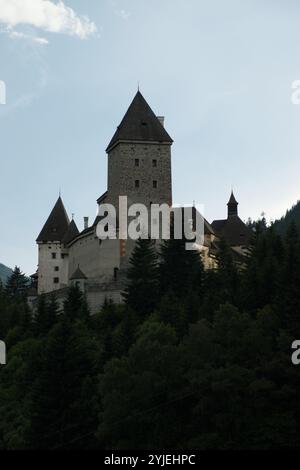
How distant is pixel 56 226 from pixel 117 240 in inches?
631

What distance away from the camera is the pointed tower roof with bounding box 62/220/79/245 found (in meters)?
86.2

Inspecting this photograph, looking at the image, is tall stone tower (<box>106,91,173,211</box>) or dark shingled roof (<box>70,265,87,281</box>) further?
tall stone tower (<box>106,91,173,211</box>)

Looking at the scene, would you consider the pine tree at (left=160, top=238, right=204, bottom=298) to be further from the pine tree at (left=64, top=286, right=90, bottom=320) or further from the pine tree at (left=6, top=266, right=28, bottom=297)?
the pine tree at (left=6, top=266, right=28, bottom=297)

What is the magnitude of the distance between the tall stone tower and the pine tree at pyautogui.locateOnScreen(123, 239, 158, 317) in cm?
801

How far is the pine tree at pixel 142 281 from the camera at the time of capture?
221 feet

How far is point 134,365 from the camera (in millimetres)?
44375

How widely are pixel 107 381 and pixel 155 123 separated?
141 feet

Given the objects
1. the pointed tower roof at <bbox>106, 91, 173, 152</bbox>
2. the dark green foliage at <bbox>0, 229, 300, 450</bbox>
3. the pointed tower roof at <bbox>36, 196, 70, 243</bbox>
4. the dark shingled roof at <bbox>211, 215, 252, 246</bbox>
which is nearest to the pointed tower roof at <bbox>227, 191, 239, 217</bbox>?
the dark shingled roof at <bbox>211, 215, 252, 246</bbox>

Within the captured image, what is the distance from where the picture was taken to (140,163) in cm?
8050

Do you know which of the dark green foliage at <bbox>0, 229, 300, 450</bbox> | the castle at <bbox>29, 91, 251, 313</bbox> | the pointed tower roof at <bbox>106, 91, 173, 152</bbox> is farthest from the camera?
the pointed tower roof at <bbox>106, 91, 173, 152</bbox>

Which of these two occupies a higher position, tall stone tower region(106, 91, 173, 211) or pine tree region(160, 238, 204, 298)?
tall stone tower region(106, 91, 173, 211)

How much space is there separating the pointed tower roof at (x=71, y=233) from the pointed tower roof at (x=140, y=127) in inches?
332

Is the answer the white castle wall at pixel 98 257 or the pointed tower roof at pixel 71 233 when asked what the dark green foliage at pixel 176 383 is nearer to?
the white castle wall at pixel 98 257

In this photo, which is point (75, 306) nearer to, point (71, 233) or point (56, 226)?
point (71, 233)
